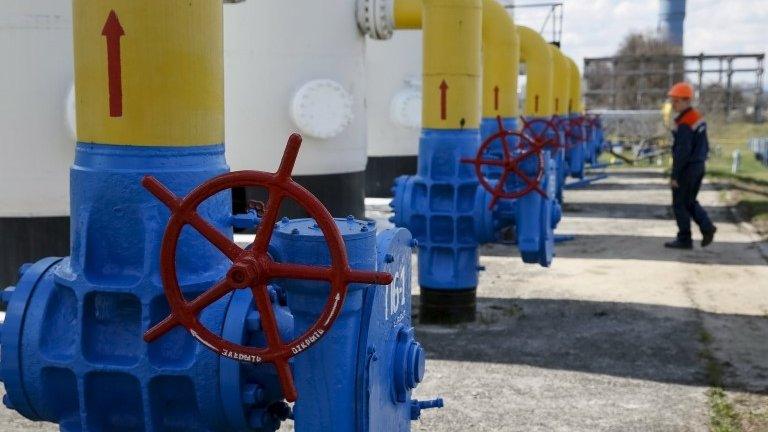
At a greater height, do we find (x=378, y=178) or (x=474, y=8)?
(x=474, y=8)

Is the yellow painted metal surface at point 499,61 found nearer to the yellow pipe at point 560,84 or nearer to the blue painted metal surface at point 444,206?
the blue painted metal surface at point 444,206

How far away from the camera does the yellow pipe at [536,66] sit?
31.5 feet

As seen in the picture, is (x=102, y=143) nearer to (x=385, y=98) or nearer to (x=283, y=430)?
(x=283, y=430)

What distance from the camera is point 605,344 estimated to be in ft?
16.1

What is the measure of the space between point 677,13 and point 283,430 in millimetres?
32544

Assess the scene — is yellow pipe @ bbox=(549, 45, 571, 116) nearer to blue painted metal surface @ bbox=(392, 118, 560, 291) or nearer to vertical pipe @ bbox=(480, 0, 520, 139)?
vertical pipe @ bbox=(480, 0, 520, 139)

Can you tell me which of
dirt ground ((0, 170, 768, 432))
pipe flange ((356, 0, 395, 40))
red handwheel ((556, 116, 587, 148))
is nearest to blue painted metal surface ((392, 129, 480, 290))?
dirt ground ((0, 170, 768, 432))

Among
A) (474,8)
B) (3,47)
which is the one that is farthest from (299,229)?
(474,8)

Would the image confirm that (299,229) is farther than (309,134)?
No

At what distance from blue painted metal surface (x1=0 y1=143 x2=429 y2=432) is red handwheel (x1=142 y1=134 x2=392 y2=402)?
223 mm

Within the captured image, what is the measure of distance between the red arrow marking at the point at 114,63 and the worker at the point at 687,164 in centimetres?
672

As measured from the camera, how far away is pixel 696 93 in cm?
2902

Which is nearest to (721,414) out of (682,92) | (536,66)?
(682,92)

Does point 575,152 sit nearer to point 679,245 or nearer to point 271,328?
point 679,245
